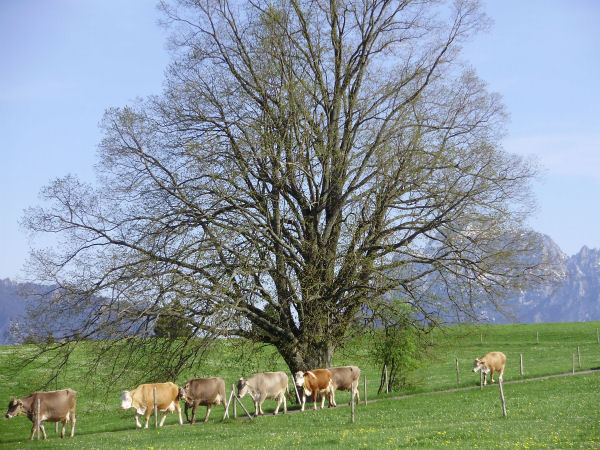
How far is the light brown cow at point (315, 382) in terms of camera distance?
2652 cm

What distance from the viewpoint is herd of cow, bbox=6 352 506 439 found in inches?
965

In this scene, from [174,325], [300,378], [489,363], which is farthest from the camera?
[489,363]

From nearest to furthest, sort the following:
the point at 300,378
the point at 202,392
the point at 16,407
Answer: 1. the point at 16,407
2. the point at 300,378
3. the point at 202,392

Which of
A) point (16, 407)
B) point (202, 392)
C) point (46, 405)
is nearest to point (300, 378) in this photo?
point (202, 392)

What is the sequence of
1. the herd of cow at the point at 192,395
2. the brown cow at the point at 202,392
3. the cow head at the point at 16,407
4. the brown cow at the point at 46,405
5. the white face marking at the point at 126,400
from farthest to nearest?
the brown cow at the point at 202,392, the herd of cow at the point at 192,395, the brown cow at the point at 46,405, the cow head at the point at 16,407, the white face marking at the point at 126,400

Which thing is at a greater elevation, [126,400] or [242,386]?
[242,386]

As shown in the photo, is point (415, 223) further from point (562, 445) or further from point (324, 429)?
point (562, 445)

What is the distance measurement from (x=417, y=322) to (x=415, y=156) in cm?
685

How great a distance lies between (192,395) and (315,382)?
479 cm

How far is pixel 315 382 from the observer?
26.9 meters

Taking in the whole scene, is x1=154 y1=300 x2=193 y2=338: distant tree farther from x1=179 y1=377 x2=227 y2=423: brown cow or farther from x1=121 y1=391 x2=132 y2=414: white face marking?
x1=121 y1=391 x2=132 y2=414: white face marking

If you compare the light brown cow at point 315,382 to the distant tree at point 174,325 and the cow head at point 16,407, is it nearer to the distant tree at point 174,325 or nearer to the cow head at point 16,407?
the distant tree at point 174,325

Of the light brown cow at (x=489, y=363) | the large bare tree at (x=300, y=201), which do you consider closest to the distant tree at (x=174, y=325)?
the large bare tree at (x=300, y=201)

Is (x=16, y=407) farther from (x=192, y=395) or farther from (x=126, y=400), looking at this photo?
(x=192, y=395)
